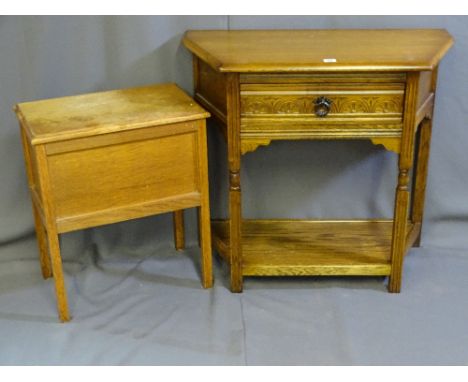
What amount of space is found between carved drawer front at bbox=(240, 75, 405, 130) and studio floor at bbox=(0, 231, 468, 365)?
613mm

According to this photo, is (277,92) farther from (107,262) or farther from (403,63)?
(107,262)

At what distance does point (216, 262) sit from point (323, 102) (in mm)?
811

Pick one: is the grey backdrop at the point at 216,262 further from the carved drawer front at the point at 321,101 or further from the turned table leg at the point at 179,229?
the carved drawer front at the point at 321,101

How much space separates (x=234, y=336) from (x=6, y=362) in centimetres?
69

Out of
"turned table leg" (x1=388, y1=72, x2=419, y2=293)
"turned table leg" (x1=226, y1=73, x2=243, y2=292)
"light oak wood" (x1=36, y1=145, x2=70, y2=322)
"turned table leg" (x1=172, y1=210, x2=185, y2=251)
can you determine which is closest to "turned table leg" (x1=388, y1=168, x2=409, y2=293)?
"turned table leg" (x1=388, y1=72, x2=419, y2=293)

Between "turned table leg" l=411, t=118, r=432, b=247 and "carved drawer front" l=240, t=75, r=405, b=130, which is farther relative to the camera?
"turned table leg" l=411, t=118, r=432, b=247

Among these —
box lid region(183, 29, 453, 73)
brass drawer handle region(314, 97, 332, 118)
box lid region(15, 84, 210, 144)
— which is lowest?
box lid region(15, 84, 210, 144)

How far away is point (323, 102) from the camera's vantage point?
7.25ft

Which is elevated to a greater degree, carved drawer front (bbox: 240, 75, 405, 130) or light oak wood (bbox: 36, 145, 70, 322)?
carved drawer front (bbox: 240, 75, 405, 130)

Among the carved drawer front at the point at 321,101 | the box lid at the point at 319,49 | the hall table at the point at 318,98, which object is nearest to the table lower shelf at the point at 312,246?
the hall table at the point at 318,98

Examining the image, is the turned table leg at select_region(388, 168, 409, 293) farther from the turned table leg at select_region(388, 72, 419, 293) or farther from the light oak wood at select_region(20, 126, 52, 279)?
the light oak wood at select_region(20, 126, 52, 279)

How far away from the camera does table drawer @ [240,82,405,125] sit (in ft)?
7.24

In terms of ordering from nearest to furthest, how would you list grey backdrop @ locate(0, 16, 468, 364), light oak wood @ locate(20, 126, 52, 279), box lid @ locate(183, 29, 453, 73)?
1. box lid @ locate(183, 29, 453, 73)
2. grey backdrop @ locate(0, 16, 468, 364)
3. light oak wood @ locate(20, 126, 52, 279)

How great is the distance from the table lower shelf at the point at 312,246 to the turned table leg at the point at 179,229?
0.41 feet
